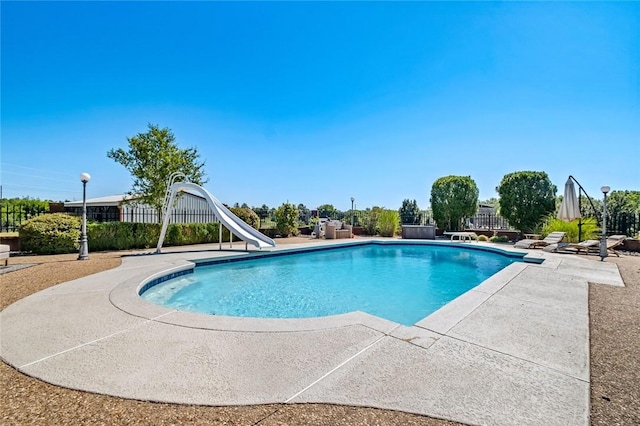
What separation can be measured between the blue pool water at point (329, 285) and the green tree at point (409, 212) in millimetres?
10356

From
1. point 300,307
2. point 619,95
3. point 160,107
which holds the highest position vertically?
point 160,107

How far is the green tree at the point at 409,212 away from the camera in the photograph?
23030 millimetres

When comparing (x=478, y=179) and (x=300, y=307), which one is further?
(x=478, y=179)

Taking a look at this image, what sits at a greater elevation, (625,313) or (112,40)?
(112,40)

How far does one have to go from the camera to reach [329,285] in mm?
7844

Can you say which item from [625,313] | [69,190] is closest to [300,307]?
[625,313]

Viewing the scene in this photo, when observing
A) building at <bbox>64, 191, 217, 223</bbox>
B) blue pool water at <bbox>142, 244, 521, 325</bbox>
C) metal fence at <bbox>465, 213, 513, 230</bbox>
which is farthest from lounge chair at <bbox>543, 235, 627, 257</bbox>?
building at <bbox>64, 191, 217, 223</bbox>

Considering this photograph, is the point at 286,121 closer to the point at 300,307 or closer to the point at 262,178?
the point at 262,178

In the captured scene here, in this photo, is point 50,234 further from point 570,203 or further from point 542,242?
point 570,203

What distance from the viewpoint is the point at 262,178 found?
22391 mm

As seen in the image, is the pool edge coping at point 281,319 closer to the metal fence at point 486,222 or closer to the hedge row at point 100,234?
the hedge row at point 100,234

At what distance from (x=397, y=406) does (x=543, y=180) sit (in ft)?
61.5

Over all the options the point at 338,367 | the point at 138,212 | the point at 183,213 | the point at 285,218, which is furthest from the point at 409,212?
the point at 338,367

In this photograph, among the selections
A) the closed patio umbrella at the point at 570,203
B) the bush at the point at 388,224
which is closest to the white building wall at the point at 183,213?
the bush at the point at 388,224
